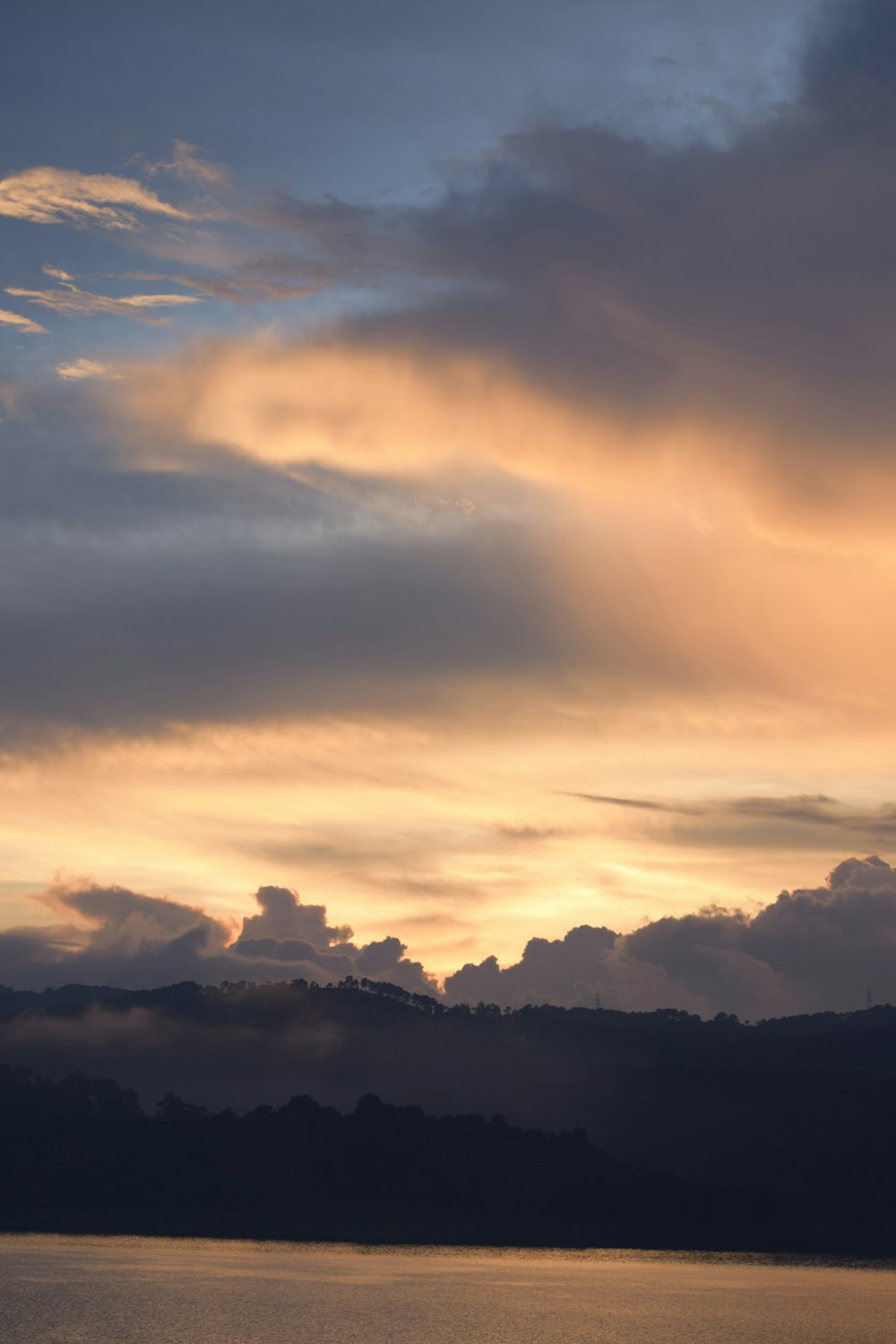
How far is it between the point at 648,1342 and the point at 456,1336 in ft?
80.5

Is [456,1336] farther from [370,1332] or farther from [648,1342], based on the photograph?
[648,1342]

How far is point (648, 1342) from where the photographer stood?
193375 millimetres

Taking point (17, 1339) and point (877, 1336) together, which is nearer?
point (17, 1339)

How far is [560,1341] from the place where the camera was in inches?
7648

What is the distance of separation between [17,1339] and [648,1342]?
78.4 meters

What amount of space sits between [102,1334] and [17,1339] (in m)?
10.9

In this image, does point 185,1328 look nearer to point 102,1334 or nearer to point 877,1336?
point 102,1334

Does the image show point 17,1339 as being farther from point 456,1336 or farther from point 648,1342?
point 648,1342

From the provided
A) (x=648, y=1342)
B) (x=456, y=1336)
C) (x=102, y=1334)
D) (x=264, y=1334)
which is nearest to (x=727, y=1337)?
(x=648, y=1342)

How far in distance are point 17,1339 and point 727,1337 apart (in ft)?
295

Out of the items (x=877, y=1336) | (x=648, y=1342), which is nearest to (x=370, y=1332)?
(x=648, y=1342)

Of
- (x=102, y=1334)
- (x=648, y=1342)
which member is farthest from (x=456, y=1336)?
(x=102, y=1334)

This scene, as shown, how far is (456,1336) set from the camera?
195 metres

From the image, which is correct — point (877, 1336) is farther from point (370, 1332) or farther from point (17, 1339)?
point (17, 1339)
